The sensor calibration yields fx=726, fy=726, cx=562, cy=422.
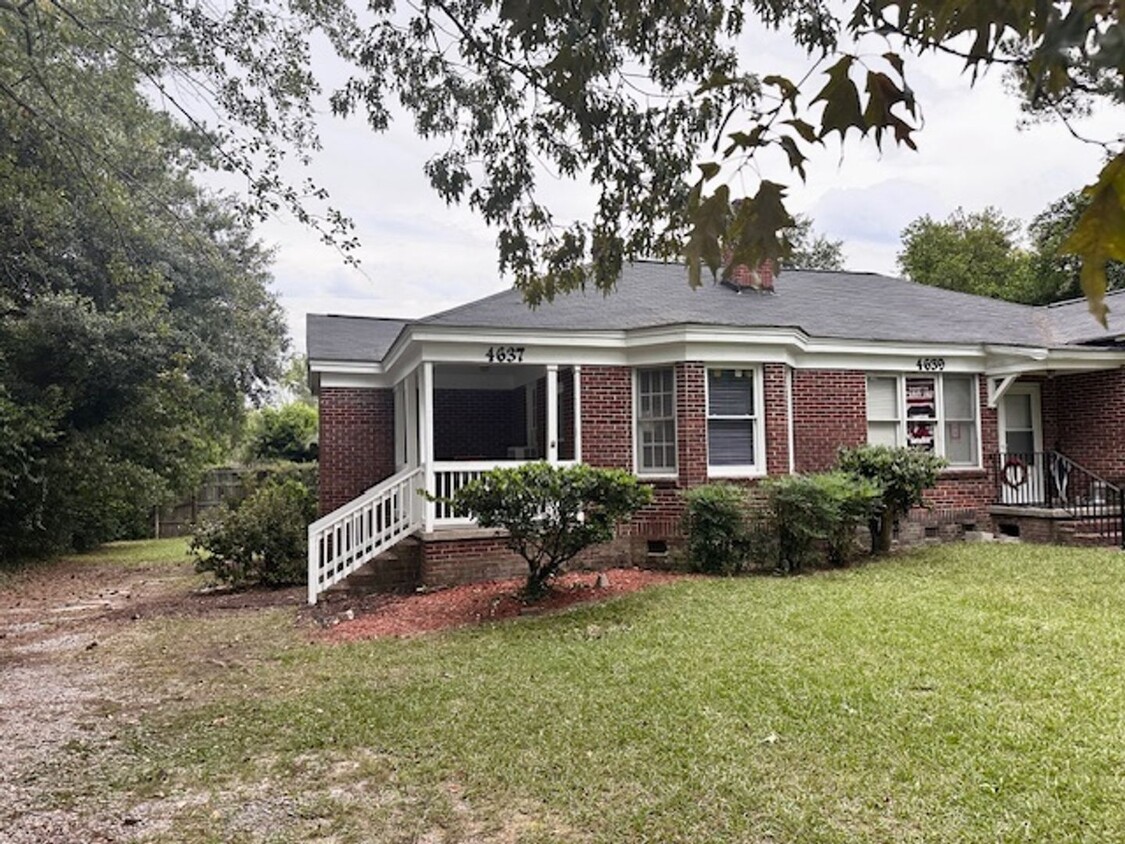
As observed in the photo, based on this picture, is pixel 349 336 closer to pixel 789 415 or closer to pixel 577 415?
pixel 577 415

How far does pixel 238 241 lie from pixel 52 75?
16.3m

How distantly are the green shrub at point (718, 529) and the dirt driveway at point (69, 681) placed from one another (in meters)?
5.55

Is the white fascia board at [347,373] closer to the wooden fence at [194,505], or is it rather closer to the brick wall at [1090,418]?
the wooden fence at [194,505]

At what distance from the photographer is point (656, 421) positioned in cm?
1142

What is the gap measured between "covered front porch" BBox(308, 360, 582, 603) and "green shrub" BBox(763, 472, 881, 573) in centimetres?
315

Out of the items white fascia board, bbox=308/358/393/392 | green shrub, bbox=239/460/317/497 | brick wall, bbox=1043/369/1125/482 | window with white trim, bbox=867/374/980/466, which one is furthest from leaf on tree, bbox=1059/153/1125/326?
green shrub, bbox=239/460/317/497

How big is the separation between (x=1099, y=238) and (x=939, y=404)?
13139 millimetres

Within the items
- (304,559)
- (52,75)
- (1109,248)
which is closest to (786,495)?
(304,559)

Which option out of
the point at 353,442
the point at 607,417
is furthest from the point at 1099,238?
the point at 353,442

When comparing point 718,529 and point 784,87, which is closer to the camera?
point 784,87

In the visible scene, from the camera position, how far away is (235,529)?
11.3 meters

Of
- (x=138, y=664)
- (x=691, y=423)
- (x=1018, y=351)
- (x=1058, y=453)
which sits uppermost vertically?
(x=1018, y=351)

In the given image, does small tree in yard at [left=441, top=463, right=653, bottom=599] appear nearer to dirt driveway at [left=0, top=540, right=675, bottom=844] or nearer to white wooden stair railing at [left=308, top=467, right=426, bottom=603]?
dirt driveway at [left=0, top=540, right=675, bottom=844]

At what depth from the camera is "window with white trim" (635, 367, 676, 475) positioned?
1134cm
